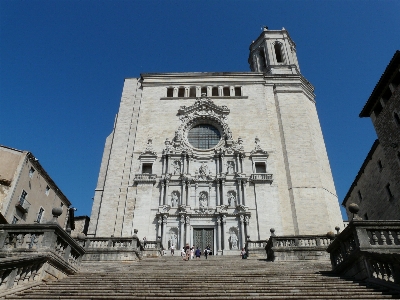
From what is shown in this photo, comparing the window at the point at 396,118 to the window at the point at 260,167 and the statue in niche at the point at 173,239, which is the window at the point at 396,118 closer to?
the window at the point at 260,167

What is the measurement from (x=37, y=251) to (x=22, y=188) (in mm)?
16685

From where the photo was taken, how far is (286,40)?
37.8 metres

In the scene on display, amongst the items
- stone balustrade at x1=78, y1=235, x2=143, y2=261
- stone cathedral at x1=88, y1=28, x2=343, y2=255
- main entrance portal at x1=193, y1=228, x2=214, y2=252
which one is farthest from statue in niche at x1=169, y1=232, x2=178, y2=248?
stone balustrade at x1=78, y1=235, x2=143, y2=261

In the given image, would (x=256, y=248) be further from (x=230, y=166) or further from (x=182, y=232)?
(x=230, y=166)

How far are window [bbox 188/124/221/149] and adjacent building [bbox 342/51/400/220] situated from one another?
11492mm

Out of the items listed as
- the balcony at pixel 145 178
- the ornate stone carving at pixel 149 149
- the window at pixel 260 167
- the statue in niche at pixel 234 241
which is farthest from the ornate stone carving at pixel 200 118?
the statue in niche at pixel 234 241

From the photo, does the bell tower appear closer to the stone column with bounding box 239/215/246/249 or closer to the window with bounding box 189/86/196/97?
the window with bounding box 189/86/196/97

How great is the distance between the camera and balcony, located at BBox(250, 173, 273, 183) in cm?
2520

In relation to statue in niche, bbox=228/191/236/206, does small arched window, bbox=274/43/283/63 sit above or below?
above

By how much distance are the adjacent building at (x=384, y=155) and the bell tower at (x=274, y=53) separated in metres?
12.3

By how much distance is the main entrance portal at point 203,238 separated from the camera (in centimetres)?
2320

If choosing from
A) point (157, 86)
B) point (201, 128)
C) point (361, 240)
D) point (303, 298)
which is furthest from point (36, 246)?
point (157, 86)

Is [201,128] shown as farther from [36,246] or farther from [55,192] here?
[36,246]

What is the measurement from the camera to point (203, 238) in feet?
76.9
